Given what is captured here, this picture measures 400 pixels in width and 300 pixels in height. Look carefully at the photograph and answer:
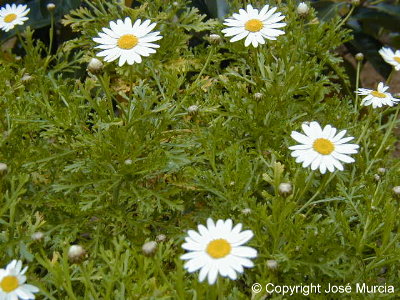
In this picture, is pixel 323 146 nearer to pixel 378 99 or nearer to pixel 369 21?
pixel 378 99

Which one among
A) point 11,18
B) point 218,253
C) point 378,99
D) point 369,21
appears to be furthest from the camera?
point 369,21

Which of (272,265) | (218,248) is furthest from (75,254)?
(272,265)

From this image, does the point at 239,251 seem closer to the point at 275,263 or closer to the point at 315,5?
the point at 275,263

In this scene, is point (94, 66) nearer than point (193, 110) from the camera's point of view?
Yes

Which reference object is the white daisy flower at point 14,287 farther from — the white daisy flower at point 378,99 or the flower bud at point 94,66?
the white daisy flower at point 378,99

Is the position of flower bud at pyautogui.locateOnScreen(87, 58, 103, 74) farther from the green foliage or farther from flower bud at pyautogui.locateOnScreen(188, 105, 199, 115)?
the green foliage

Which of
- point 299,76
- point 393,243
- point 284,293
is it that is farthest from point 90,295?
point 299,76

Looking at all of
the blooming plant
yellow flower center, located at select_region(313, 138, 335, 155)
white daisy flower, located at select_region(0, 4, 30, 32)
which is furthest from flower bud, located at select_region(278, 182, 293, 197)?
white daisy flower, located at select_region(0, 4, 30, 32)
